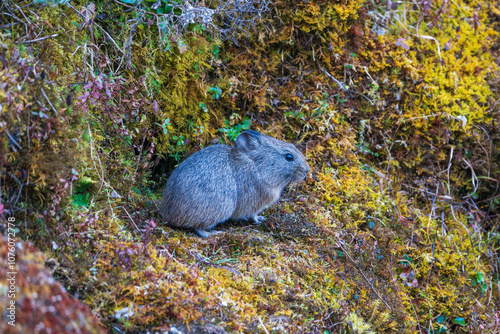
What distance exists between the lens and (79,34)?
4.50 metres

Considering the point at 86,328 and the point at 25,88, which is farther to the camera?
the point at 25,88

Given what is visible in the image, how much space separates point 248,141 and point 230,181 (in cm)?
63

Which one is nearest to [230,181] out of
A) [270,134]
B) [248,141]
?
[248,141]

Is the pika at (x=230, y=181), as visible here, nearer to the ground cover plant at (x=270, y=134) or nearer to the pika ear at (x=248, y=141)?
the pika ear at (x=248, y=141)

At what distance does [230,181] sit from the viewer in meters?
4.89

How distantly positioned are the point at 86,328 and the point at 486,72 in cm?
749

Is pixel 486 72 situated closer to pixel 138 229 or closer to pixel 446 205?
pixel 446 205

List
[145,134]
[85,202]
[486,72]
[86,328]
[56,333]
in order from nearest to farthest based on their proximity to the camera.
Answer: [56,333] < [86,328] < [85,202] < [145,134] < [486,72]

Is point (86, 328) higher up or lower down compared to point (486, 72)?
higher up

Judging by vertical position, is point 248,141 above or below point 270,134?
above

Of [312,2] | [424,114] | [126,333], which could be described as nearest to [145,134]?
[126,333]

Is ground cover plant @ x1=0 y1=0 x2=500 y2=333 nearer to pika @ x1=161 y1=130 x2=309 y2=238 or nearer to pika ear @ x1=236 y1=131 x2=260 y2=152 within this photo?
pika @ x1=161 y1=130 x2=309 y2=238

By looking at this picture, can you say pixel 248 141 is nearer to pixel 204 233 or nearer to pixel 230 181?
pixel 230 181

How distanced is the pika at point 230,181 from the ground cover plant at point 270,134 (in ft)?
0.82
